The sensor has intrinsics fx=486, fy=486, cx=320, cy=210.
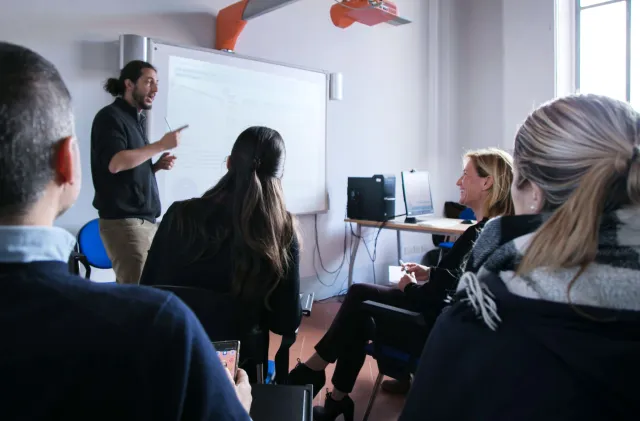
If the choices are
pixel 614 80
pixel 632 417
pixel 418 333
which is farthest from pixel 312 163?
pixel 632 417

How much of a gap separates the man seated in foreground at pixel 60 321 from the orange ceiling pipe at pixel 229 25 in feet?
9.97

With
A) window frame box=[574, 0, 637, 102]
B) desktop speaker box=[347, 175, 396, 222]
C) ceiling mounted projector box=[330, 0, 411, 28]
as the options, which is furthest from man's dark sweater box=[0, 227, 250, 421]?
window frame box=[574, 0, 637, 102]

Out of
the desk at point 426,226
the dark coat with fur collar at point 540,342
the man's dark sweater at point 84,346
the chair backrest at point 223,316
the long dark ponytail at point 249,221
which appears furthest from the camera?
the desk at point 426,226

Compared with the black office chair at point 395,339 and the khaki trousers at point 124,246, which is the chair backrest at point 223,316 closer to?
the black office chair at point 395,339

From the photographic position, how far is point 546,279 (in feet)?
2.41

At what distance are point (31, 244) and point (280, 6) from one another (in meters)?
3.14

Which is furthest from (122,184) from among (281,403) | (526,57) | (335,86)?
(526,57)

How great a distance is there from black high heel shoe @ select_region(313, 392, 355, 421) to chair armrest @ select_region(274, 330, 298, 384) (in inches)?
19.6

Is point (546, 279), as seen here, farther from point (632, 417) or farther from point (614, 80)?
point (614, 80)

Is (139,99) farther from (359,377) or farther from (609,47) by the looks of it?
(609,47)

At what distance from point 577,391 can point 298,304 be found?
1003 mm

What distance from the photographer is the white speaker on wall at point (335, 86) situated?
13.8ft

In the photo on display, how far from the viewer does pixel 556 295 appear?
2.35 feet

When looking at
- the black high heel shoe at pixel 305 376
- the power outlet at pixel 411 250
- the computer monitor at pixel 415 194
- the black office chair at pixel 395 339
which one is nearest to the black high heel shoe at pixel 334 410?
the black high heel shoe at pixel 305 376
